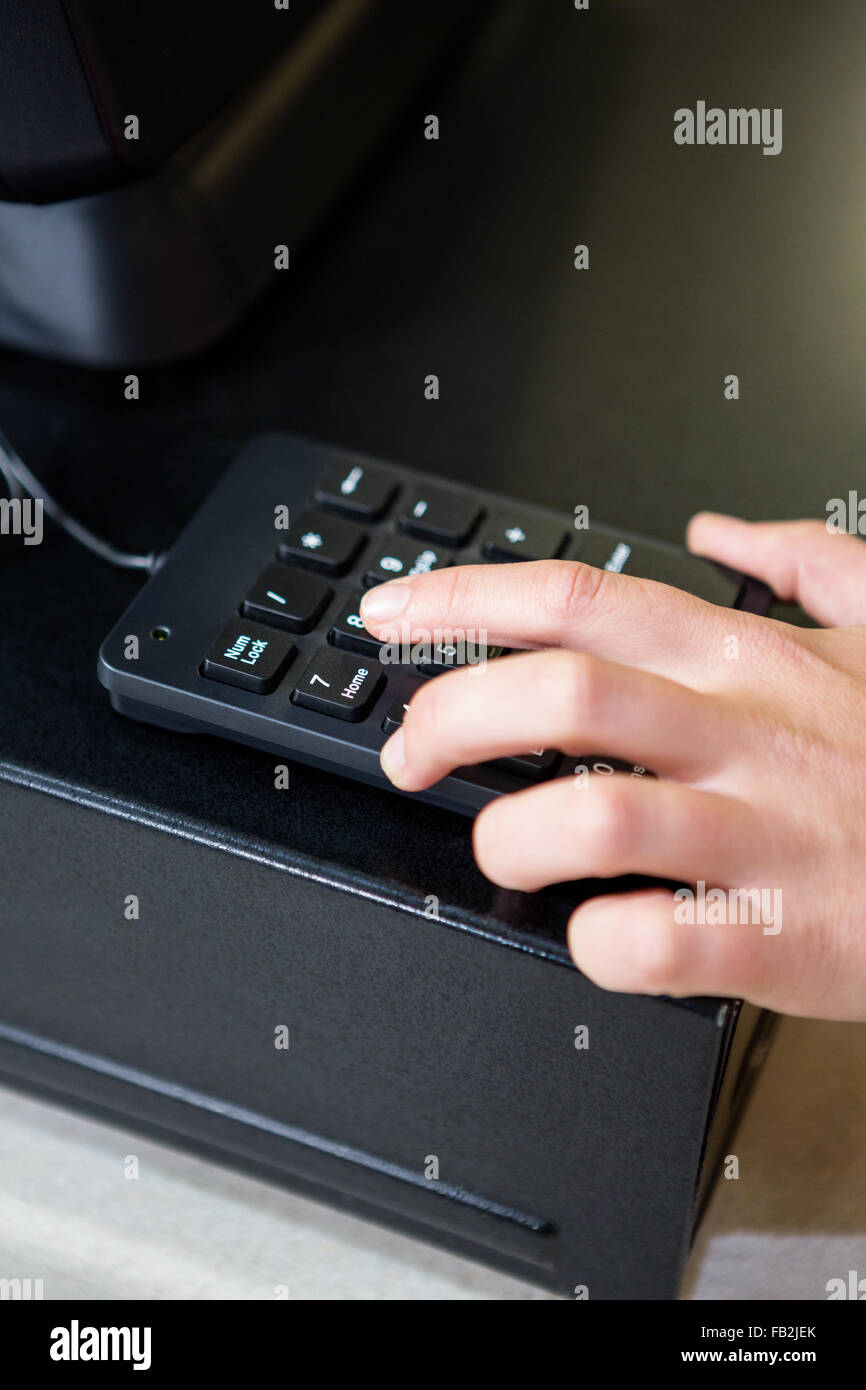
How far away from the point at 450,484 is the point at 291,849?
0.45ft

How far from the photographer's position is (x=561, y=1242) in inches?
16.1

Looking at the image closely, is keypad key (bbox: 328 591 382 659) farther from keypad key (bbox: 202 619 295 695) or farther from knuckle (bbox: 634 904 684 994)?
knuckle (bbox: 634 904 684 994)

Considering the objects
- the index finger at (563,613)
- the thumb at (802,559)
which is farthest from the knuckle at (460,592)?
the thumb at (802,559)

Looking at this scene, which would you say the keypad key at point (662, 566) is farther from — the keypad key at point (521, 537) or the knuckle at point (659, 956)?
the knuckle at point (659, 956)

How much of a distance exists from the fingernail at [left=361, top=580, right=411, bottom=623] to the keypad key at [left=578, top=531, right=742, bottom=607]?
0.07m

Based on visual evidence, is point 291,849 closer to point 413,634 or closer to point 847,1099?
point 413,634

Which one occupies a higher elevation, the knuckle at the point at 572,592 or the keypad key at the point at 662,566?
the keypad key at the point at 662,566

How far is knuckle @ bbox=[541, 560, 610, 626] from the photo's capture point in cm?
35

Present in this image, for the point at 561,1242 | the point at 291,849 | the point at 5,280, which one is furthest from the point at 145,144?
the point at 561,1242

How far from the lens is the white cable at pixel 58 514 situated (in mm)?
440

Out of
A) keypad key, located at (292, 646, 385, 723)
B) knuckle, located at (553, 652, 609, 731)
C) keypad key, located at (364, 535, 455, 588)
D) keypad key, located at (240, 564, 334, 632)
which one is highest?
keypad key, located at (364, 535, 455, 588)

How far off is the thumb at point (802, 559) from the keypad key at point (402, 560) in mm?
87

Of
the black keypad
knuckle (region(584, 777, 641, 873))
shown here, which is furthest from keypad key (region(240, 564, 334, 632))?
knuckle (region(584, 777, 641, 873))

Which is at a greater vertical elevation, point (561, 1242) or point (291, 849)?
point (291, 849)
